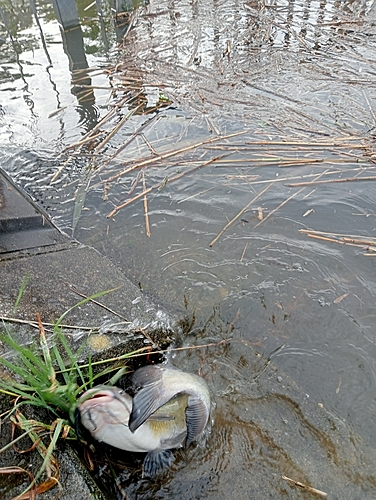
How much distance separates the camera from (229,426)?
239cm

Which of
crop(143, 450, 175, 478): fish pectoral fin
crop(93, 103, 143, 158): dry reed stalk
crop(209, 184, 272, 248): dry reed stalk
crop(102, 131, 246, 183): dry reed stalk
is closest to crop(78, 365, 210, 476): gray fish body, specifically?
crop(143, 450, 175, 478): fish pectoral fin

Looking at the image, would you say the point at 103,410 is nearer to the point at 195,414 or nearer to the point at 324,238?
the point at 195,414

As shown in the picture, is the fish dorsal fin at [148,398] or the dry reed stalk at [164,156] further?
the dry reed stalk at [164,156]

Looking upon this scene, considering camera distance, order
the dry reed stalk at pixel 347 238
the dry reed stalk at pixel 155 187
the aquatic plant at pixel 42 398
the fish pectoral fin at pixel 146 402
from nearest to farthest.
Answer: the aquatic plant at pixel 42 398
the fish pectoral fin at pixel 146 402
the dry reed stalk at pixel 347 238
the dry reed stalk at pixel 155 187

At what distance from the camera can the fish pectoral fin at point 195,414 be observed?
6.97ft

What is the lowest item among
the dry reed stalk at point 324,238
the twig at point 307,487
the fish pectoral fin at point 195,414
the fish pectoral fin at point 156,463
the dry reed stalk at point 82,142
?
the twig at point 307,487

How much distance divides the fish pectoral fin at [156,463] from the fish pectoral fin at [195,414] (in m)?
0.21

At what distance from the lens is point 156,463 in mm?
2172

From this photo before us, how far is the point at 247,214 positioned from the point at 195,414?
2293 millimetres

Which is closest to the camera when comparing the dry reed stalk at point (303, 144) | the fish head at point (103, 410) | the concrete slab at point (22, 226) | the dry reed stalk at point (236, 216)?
the fish head at point (103, 410)

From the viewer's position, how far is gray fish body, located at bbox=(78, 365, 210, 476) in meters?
1.97

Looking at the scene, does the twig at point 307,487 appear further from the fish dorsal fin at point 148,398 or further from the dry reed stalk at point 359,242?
the dry reed stalk at point 359,242

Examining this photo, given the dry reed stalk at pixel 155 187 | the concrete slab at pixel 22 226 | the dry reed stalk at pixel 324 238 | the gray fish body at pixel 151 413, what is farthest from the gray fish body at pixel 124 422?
Result: the dry reed stalk at pixel 155 187

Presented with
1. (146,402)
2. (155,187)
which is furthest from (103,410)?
(155,187)
